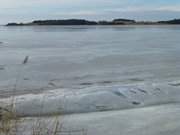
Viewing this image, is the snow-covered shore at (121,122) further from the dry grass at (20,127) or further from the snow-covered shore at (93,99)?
the snow-covered shore at (93,99)

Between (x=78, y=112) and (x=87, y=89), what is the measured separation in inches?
62.0

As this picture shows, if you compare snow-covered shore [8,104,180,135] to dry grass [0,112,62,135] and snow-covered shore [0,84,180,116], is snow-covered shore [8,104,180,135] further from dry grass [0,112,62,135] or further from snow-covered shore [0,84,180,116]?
snow-covered shore [0,84,180,116]

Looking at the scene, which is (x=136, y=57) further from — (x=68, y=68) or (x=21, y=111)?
(x=21, y=111)

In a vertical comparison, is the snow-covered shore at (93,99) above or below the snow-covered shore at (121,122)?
below

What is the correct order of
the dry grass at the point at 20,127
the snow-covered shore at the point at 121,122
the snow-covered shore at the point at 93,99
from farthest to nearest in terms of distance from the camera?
the snow-covered shore at the point at 93,99 < the snow-covered shore at the point at 121,122 < the dry grass at the point at 20,127

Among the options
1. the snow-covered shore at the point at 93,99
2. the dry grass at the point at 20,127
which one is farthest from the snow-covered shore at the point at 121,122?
the snow-covered shore at the point at 93,99

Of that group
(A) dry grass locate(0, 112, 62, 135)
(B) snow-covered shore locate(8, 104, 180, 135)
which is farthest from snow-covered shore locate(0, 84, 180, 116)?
(A) dry grass locate(0, 112, 62, 135)

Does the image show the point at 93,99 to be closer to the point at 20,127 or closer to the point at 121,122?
the point at 121,122

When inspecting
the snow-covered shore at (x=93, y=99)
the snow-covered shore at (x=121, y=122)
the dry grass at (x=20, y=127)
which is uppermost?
the dry grass at (x=20, y=127)

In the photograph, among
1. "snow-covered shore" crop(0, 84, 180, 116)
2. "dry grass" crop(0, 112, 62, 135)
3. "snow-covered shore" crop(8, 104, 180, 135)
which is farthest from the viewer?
"snow-covered shore" crop(0, 84, 180, 116)

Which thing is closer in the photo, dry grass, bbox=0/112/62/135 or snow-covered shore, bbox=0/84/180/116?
dry grass, bbox=0/112/62/135

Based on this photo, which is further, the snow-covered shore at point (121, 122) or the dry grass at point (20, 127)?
the snow-covered shore at point (121, 122)

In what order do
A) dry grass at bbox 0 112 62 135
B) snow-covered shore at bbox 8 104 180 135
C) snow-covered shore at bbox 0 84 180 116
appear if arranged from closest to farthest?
1. dry grass at bbox 0 112 62 135
2. snow-covered shore at bbox 8 104 180 135
3. snow-covered shore at bbox 0 84 180 116

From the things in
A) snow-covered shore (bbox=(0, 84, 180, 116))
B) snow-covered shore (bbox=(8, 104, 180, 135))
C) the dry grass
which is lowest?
snow-covered shore (bbox=(0, 84, 180, 116))
